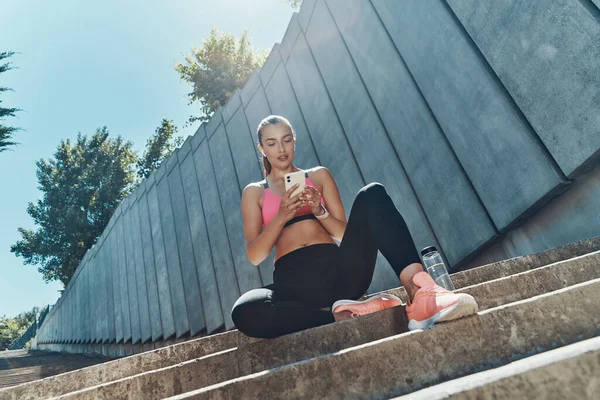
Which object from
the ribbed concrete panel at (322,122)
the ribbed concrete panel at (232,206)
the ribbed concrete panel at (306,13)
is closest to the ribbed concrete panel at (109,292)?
the ribbed concrete panel at (232,206)

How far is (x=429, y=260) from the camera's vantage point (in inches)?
98.7

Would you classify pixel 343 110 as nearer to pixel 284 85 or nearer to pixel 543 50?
pixel 284 85

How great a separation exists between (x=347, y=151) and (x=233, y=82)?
14.4 metres

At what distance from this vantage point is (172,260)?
873 cm

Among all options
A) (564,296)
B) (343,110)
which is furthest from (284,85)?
(564,296)

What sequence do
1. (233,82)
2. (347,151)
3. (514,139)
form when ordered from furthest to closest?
1. (233,82)
2. (347,151)
3. (514,139)

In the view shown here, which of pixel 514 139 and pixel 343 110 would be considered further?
pixel 343 110

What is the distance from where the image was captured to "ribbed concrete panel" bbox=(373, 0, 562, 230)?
118 inches

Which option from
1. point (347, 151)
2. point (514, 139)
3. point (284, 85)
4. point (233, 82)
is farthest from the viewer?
point (233, 82)

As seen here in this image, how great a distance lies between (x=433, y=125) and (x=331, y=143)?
163cm

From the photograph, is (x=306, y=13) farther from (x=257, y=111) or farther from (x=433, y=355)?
(x=433, y=355)

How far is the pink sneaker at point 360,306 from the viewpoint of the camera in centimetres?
187

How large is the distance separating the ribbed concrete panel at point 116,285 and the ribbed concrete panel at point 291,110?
27.5 feet

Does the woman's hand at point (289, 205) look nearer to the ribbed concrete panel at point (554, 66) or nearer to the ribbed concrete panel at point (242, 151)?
the ribbed concrete panel at point (554, 66)
